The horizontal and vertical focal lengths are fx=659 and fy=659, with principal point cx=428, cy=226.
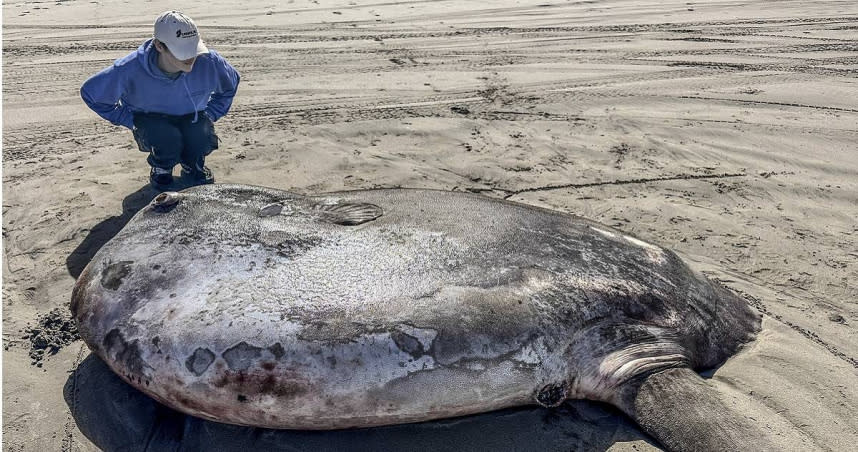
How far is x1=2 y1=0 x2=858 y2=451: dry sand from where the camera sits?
3125 mm

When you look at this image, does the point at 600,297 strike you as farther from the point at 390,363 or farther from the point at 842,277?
the point at 842,277

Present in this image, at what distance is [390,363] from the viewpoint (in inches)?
99.6

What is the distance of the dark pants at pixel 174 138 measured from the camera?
4.71 meters

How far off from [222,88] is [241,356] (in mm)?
3019

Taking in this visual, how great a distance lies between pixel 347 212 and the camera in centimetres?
329

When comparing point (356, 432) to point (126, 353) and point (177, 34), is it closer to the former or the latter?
point (126, 353)

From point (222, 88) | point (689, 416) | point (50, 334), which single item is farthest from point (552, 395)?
point (222, 88)

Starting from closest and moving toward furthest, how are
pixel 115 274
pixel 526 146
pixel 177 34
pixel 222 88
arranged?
pixel 115 274, pixel 177 34, pixel 222 88, pixel 526 146

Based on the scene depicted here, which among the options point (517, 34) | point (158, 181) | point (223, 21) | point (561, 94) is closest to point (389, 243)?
point (158, 181)

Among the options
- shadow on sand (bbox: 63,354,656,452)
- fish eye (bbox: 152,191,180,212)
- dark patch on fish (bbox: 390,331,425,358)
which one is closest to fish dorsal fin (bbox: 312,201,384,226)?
fish eye (bbox: 152,191,180,212)

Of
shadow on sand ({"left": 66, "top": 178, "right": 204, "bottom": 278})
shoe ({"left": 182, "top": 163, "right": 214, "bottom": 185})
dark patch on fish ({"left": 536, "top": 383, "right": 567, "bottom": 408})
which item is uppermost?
dark patch on fish ({"left": 536, "top": 383, "right": 567, "bottom": 408})

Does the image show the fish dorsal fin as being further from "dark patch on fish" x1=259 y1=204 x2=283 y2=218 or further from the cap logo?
the cap logo

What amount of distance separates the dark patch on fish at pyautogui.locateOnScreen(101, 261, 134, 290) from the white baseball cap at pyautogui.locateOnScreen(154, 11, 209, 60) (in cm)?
177

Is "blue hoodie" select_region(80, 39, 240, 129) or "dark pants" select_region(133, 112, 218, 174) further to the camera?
"dark pants" select_region(133, 112, 218, 174)
